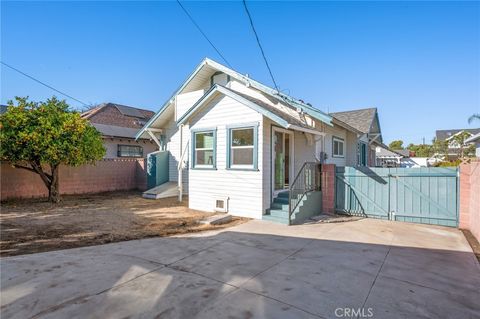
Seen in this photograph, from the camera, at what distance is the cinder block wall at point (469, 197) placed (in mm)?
5875

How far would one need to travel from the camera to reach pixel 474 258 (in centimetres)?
474

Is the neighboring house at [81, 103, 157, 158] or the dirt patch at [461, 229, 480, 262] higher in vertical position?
the neighboring house at [81, 103, 157, 158]

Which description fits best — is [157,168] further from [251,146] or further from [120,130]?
[120,130]

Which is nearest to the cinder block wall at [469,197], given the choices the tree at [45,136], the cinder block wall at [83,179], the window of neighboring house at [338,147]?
the window of neighboring house at [338,147]

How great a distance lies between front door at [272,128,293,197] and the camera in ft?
27.9

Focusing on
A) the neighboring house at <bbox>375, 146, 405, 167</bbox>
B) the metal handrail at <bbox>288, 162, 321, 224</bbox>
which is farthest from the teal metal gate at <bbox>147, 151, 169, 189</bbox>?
the neighboring house at <bbox>375, 146, 405, 167</bbox>

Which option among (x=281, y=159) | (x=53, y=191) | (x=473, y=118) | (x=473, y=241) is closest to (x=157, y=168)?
(x=53, y=191)

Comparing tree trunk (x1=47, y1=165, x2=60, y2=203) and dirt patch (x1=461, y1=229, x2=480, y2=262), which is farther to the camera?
tree trunk (x1=47, y1=165, x2=60, y2=203)

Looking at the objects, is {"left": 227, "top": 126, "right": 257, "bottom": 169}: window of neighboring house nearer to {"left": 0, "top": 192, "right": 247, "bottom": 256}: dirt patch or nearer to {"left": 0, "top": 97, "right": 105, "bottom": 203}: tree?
{"left": 0, "top": 192, "right": 247, "bottom": 256}: dirt patch

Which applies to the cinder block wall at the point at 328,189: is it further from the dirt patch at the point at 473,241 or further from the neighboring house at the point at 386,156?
the neighboring house at the point at 386,156

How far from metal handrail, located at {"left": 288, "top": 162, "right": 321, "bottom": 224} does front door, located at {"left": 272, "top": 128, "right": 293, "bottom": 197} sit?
2.50 ft

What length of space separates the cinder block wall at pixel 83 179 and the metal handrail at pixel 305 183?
34.6ft

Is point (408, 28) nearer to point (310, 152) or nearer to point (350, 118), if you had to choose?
point (310, 152)

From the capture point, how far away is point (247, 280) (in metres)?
3.61
